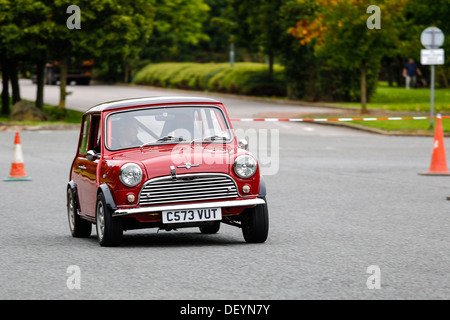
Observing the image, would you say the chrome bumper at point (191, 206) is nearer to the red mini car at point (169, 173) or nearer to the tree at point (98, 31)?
the red mini car at point (169, 173)

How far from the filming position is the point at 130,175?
9.48m

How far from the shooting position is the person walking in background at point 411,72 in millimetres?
58625

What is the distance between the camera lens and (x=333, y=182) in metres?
17.4

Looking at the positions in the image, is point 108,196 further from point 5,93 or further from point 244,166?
point 5,93

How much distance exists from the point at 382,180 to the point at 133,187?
8975mm

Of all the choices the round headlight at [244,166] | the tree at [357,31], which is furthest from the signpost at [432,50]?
the round headlight at [244,166]

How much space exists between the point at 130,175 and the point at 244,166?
1.11m

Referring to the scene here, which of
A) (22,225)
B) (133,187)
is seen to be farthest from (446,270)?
(22,225)

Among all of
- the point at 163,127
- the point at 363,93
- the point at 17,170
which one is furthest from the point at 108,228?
the point at 363,93

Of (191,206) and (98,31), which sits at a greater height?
(98,31)

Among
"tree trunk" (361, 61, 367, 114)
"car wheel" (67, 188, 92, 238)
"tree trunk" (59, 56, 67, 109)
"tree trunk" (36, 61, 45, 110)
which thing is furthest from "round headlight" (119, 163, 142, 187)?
"tree trunk" (36, 61, 45, 110)

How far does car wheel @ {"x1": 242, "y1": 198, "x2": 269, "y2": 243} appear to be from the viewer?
9.69m

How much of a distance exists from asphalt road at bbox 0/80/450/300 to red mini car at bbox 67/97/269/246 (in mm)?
305

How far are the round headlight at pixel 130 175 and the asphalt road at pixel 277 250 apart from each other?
64 centimetres
